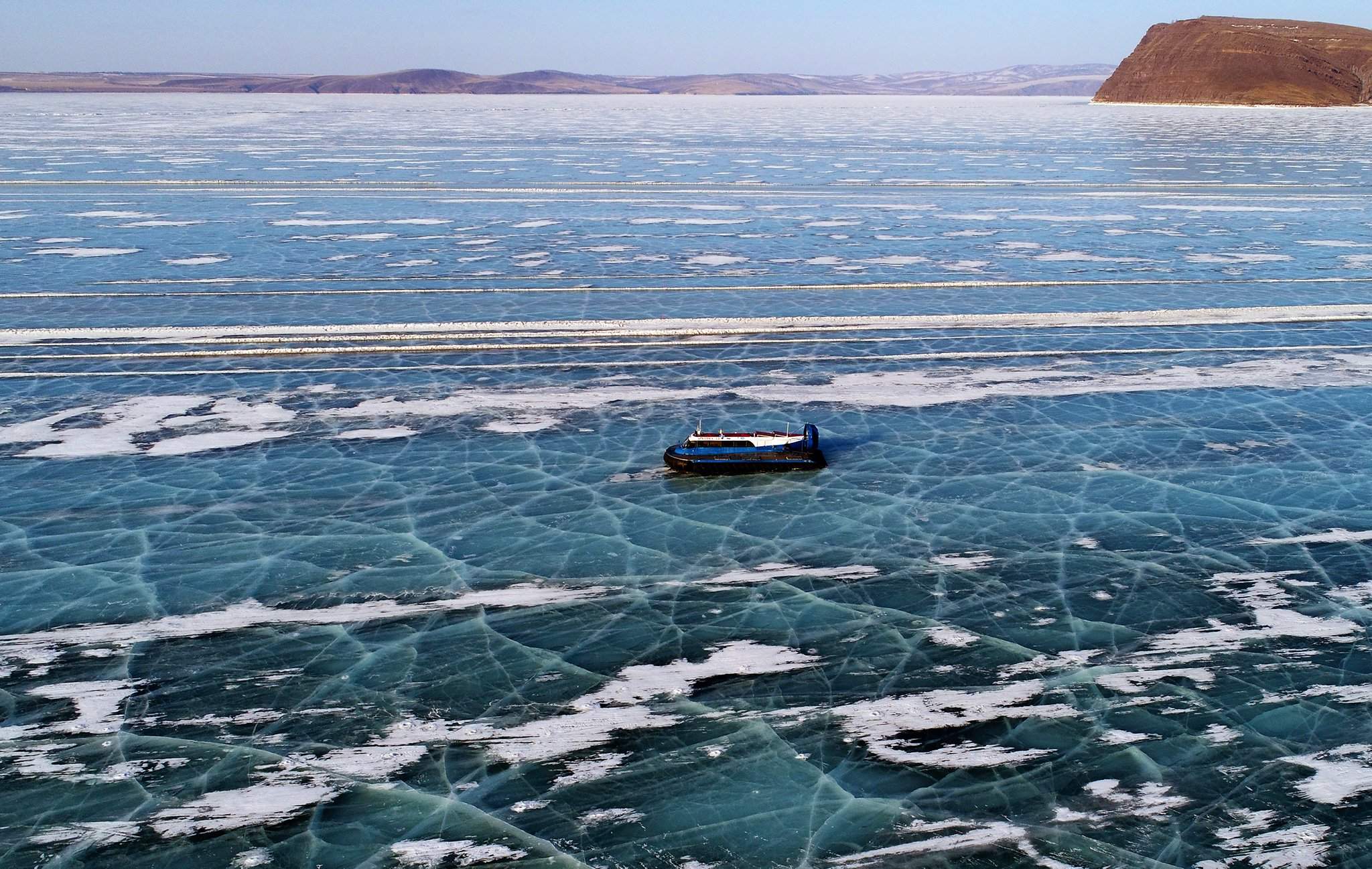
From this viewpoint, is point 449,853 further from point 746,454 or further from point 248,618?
point 746,454

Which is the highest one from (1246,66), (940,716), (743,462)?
(1246,66)

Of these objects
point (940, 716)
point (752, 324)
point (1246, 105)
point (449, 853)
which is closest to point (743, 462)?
point (940, 716)

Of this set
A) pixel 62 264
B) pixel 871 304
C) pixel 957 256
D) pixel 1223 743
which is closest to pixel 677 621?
pixel 1223 743

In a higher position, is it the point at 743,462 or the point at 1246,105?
the point at 1246,105

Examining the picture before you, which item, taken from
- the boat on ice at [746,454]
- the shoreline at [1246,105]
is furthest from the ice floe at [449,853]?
the shoreline at [1246,105]

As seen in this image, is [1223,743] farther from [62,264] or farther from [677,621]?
[62,264]

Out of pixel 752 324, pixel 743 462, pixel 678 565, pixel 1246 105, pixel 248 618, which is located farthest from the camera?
pixel 1246 105

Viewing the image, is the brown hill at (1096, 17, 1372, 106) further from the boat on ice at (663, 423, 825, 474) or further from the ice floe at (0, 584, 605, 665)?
the ice floe at (0, 584, 605, 665)

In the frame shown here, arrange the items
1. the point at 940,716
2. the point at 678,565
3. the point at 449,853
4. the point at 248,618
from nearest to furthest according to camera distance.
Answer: the point at 449,853 < the point at 940,716 < the point at 248,618 < the point at 678,565
